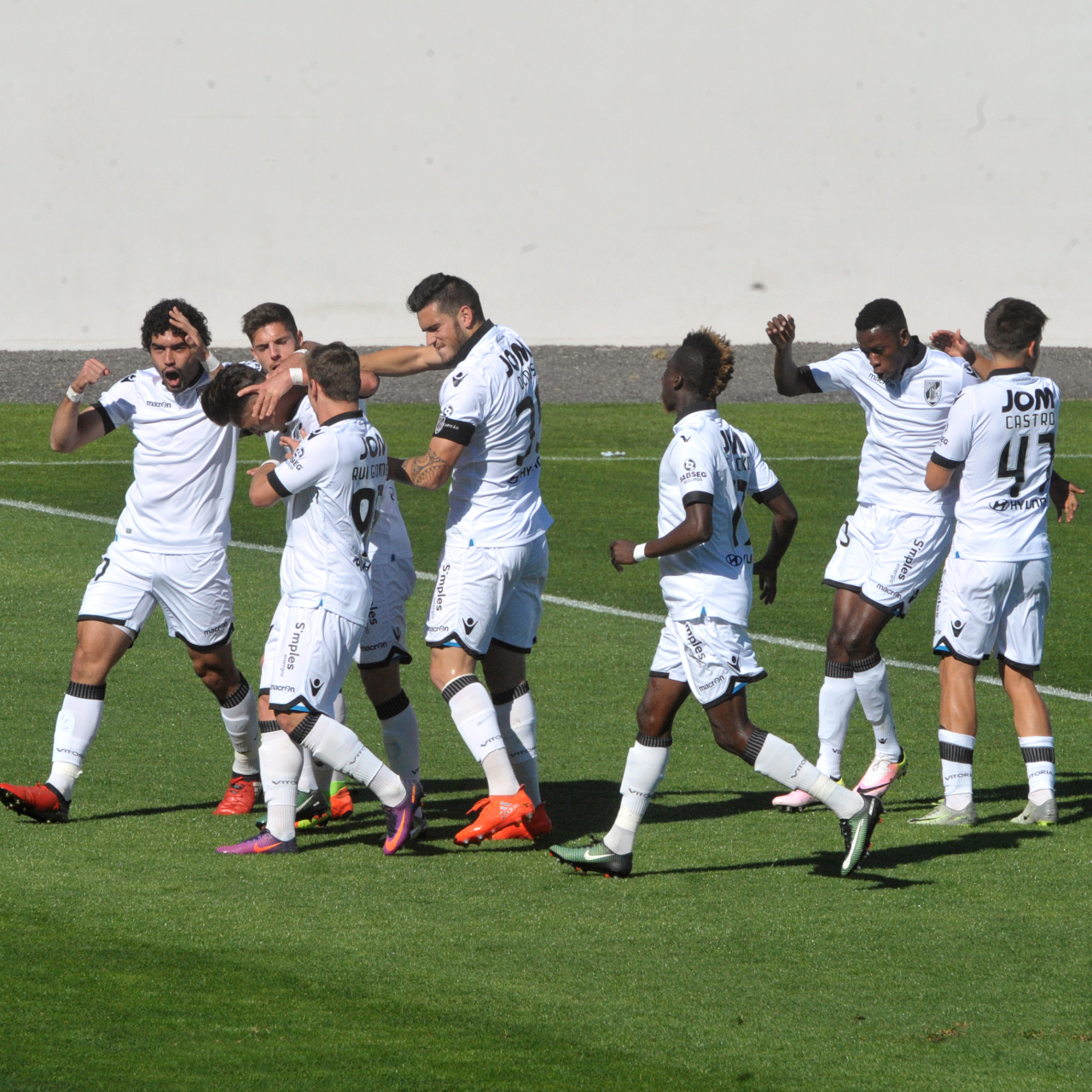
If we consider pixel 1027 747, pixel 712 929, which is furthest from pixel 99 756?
pixel 1027 747

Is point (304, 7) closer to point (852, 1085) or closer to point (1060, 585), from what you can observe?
point (1060, 585)

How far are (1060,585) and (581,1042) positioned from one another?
29.2 ft

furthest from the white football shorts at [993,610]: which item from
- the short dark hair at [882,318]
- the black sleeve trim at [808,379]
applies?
the black sleeve trim at [808,379]

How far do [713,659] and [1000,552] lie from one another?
156cm

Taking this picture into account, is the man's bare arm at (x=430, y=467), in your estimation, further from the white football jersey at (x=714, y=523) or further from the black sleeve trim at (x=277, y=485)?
the white football jersey at (x=714, y=523)

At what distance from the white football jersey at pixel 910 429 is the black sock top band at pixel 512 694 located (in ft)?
5.60

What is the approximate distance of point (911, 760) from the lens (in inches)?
311

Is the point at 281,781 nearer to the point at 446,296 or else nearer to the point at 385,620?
the point at 385,620

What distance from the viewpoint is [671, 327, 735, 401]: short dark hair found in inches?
227

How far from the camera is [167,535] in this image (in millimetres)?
6750

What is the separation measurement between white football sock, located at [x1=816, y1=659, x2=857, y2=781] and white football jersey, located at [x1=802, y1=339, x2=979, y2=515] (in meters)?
0.75

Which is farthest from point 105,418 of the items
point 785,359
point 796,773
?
point 796,773

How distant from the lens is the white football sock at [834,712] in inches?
276

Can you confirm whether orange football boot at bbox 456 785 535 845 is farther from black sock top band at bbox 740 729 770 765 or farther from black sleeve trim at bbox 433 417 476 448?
black sleeve trim at bbox 433 417 476 448
